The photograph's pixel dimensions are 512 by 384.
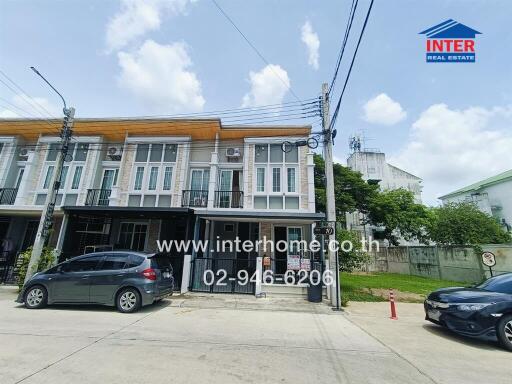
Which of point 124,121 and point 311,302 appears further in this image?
point 124,121

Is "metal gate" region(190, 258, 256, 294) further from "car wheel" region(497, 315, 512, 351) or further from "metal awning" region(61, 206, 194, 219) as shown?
"car wheel" region(497, 315, 512, 351)

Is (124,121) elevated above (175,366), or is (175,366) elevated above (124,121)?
(124,121)

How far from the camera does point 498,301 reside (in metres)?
5.16

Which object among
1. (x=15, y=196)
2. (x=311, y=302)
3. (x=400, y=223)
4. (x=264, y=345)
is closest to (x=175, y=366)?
(x=264, y=345)

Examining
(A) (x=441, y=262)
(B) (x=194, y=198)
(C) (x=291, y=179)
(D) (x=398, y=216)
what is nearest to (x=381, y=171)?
(D) (x=398, y=216)

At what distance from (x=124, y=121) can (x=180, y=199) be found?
5.27m

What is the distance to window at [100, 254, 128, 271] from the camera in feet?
23.6

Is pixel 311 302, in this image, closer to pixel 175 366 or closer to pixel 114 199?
pixel 175 366

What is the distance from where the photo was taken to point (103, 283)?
23.0 ft

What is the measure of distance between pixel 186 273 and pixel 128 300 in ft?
9.82

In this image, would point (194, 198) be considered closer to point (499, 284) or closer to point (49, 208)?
point (49, 208)

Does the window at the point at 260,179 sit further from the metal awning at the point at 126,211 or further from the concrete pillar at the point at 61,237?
the concrete pillar at the point at 61,237

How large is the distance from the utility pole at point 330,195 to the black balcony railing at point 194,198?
651cm

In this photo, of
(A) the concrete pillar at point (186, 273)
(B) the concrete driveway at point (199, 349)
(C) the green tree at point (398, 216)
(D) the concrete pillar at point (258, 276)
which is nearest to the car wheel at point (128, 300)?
(B) the concrete driveway at point (199, 349)
